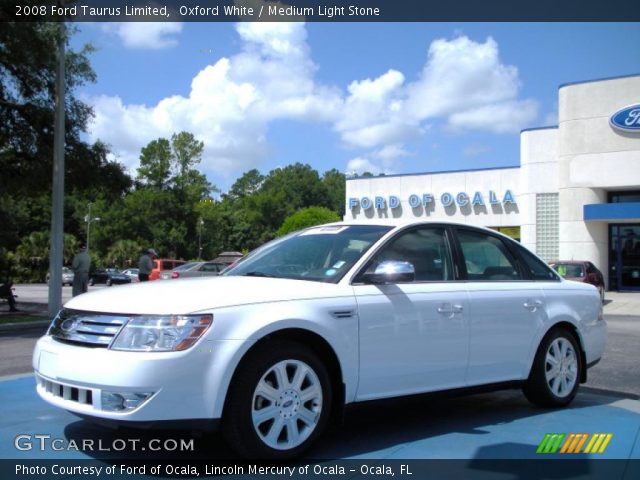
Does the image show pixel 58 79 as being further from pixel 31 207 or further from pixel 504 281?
→ pixel 31 207

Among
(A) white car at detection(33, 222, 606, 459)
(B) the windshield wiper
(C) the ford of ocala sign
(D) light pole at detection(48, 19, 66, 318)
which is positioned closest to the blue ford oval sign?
(C) the ford of ocala sign

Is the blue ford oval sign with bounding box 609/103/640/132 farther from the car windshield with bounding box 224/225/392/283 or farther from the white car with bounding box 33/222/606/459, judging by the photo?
the car windshield with bounding box 224/225/392/283

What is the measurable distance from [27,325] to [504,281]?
457 inches

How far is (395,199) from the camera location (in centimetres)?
4175

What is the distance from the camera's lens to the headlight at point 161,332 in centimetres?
377

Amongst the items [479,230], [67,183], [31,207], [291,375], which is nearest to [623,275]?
[67,183]

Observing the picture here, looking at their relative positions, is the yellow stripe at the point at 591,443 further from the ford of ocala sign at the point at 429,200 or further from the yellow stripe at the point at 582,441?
the ford of ocala sign at the point at 429,200

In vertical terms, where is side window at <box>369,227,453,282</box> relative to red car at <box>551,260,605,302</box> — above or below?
above

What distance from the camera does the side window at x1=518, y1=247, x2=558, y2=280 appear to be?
6.00 m

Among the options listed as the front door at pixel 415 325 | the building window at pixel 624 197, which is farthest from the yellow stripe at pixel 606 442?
the building window at pixel 624 197

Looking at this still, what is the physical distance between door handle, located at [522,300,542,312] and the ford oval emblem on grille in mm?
3600

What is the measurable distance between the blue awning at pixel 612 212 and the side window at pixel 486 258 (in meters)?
25.7

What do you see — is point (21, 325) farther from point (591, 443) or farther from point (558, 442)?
point (591, 443)

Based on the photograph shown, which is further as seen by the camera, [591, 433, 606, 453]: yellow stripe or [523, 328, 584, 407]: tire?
[523, 328, 584, 407]: tire
